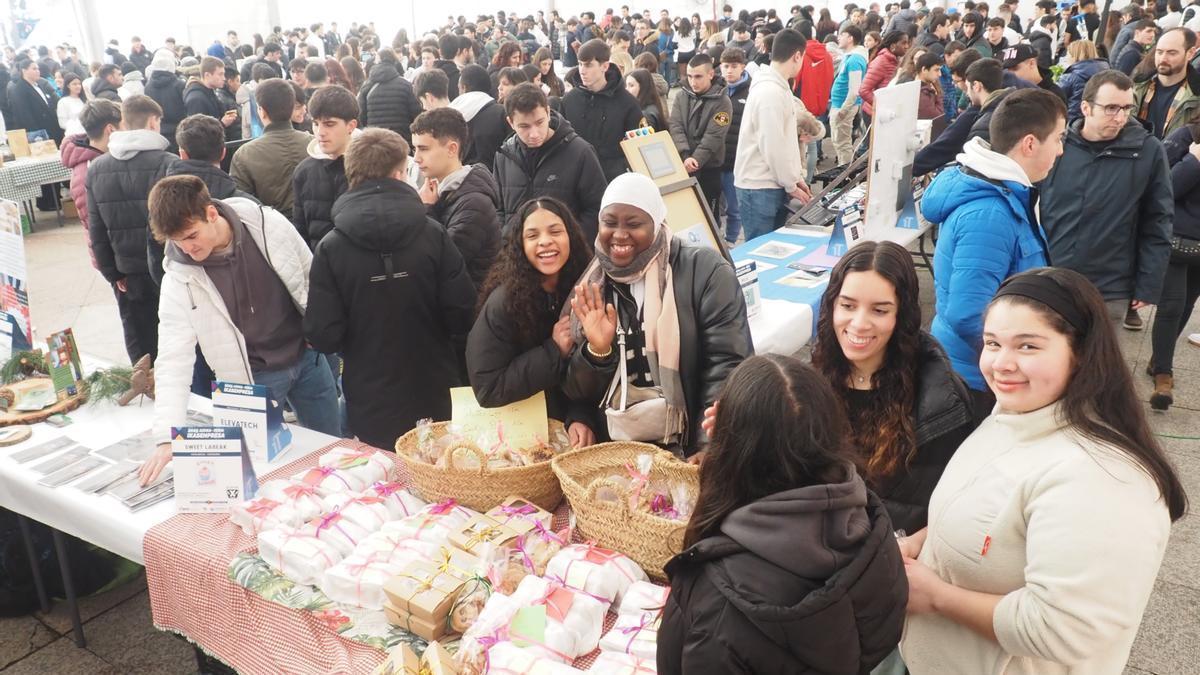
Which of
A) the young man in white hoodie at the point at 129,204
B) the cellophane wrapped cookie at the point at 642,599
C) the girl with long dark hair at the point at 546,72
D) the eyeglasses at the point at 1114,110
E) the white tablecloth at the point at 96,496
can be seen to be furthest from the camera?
the girl with long dark hair at the point at 546,72

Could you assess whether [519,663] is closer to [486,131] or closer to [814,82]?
[486,131]

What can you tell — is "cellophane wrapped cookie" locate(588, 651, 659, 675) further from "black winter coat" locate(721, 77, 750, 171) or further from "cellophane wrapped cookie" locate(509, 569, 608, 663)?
"black winter coat" locate(721, 77, 750, 171)

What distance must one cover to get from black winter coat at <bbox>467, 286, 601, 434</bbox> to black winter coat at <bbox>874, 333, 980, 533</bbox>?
884mm

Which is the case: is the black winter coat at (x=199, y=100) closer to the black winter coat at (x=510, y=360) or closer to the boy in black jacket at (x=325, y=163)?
the boy in black jacket at (x=325, y=163)

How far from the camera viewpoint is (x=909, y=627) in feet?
5.12

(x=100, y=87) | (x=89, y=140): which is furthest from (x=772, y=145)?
(x=100, y=87)

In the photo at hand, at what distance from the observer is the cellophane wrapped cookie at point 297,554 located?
6.17ft

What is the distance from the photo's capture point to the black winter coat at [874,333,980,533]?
1.73 m

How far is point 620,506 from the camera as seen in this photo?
70.3 inches

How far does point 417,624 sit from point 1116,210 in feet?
10.1

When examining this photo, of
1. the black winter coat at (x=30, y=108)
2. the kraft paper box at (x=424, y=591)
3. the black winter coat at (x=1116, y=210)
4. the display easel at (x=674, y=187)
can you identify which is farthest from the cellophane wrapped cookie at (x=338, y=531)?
the black winter coat at (x=30, y=108)

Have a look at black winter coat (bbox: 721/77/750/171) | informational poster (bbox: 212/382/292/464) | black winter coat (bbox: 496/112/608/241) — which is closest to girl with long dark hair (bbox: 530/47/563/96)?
black winter coat (bbox: 721/77/750/171)

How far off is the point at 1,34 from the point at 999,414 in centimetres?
2016

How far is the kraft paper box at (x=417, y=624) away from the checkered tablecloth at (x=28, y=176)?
7715 millimetres
